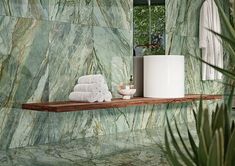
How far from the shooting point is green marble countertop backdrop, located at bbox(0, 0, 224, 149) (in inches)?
79.3

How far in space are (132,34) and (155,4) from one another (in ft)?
1.11

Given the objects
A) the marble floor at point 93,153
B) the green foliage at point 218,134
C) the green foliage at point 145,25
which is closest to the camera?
the green foliage at point 218,134

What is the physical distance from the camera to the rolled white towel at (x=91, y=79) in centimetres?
218

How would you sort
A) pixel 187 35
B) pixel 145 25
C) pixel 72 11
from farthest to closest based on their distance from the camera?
pixel 187 35, pixel 145 25, pixel 72 11

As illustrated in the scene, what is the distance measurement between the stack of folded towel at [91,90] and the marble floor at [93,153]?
0.28 meters

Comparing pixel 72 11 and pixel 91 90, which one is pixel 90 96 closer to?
pixel 91 90

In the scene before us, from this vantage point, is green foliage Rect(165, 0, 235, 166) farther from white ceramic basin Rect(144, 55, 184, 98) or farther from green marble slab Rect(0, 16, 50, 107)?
white ceramic basin Rect(144, 55, 184, 98)

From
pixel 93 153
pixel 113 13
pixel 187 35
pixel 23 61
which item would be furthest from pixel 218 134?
pixel 187 35

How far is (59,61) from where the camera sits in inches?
88.0

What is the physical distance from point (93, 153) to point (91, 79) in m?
0.47

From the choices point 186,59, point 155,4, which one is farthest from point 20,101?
point 186,59

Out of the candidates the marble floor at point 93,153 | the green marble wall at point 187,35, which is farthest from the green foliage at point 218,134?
the green marble wall at point 187,35

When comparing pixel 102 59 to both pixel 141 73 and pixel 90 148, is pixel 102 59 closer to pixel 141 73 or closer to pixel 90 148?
pixel 141 73

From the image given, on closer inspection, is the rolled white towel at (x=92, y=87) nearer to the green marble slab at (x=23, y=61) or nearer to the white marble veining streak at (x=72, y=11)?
the green marble slab at (x=23, y=61)
